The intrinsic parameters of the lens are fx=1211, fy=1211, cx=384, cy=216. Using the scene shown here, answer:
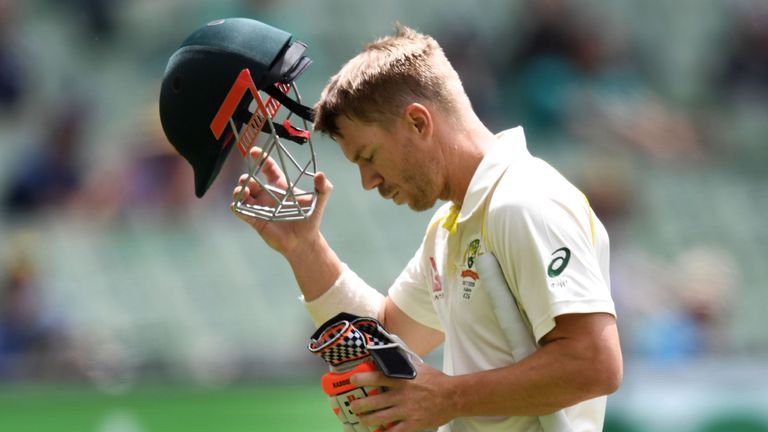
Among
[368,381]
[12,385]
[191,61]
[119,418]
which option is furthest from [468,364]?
[12,385]

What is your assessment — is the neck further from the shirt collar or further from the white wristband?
the white wristband

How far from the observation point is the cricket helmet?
2889 millimetres

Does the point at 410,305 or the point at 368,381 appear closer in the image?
the point at 368,381

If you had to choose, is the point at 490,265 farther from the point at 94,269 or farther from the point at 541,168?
the point at 94,269

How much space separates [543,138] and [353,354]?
20.9ft

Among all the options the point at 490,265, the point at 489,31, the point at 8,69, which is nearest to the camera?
the point at 490,265

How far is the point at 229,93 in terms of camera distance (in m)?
2.88

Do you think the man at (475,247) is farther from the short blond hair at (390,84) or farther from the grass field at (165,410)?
the grass field at (165,410)

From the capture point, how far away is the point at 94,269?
7.80 meters

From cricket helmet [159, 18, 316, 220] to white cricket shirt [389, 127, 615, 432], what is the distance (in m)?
0.49

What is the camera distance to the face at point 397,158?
9.20ft

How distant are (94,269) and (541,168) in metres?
5.59

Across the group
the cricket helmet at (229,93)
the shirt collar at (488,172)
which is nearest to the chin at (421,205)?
the shirt collar at (488,172)

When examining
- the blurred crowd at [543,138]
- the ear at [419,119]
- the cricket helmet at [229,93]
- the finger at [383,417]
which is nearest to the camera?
the finger at [383,417]
